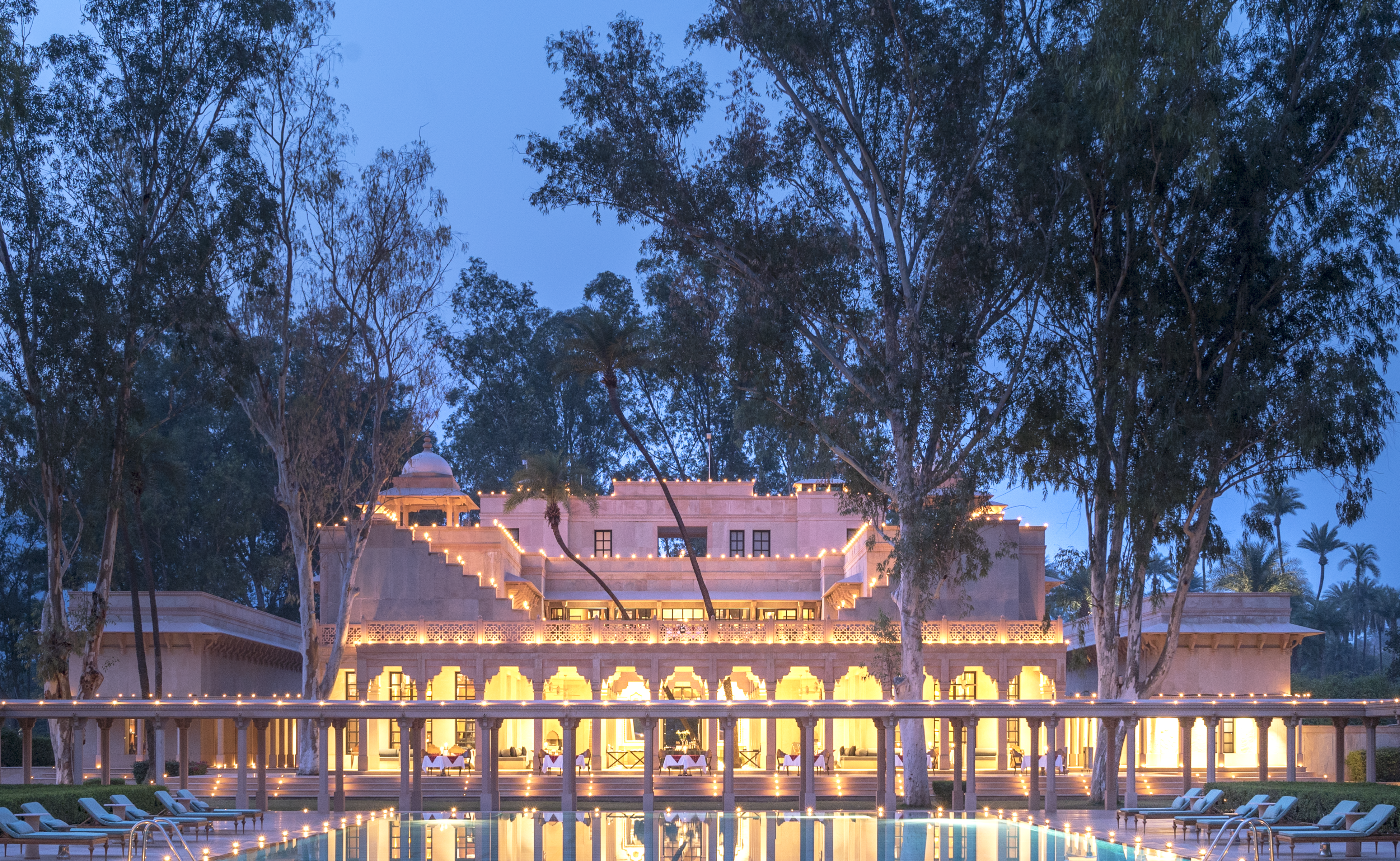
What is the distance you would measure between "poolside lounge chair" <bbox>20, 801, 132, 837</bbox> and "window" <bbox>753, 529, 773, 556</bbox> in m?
32.9

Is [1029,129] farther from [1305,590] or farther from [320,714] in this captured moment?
[1305,590]

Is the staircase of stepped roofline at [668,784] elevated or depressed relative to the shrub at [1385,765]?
depressed

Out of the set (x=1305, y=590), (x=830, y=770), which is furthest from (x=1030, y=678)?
(x=1305, y=590)

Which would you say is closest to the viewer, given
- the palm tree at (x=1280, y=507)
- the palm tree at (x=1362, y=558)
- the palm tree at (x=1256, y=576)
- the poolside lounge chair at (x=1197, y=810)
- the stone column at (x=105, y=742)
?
the poolside lounge chair at (x=1197, y=810)

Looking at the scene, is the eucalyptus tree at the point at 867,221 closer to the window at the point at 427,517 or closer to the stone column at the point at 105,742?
the stone column at the point at 105,742

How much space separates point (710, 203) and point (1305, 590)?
6323 centimetres

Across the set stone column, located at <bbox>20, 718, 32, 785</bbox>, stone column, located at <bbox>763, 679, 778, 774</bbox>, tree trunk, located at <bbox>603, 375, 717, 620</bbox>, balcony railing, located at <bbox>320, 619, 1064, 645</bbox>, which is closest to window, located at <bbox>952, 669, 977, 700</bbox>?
balcony railing, located at <bbox>320, 619, 1064, 645</bbox>

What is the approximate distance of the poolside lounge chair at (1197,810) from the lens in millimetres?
24438

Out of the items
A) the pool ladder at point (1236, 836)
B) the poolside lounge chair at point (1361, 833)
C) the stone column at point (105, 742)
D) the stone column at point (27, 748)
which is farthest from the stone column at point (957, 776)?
the stone column at point (27, 748)

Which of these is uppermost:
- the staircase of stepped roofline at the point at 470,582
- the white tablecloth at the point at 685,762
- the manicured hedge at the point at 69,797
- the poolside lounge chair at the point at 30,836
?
the staircase of stepped roofline at the point at 470,582

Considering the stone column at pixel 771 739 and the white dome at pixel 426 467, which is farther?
the white dome at pixel 426 467

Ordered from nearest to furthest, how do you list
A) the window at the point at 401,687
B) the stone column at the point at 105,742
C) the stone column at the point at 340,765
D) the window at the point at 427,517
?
the stone column at the point at 340,765 < the stone column at the point at 105,742 < the window at the point at 401,687 < the window at the point at 427,517

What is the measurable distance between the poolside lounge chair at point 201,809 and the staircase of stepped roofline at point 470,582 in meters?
15.8

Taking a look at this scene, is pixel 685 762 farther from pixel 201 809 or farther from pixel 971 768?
pixel 201 809
